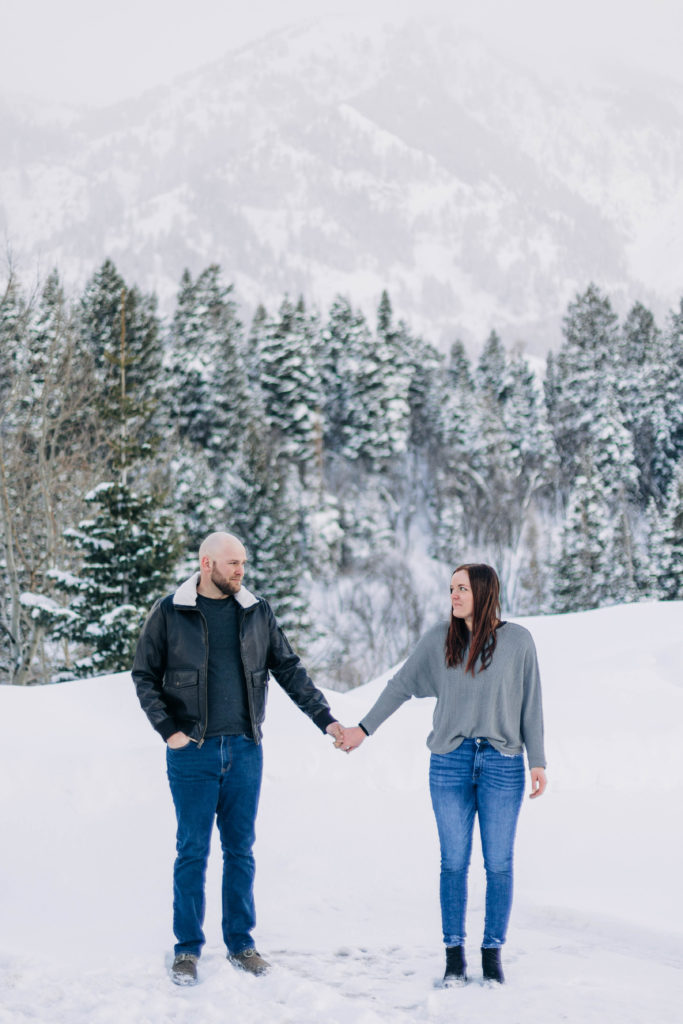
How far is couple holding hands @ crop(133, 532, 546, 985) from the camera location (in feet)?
15.3

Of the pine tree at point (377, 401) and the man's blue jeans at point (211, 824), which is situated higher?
the pine tree at point (377, 401)

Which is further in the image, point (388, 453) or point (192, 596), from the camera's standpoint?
point (388, 453)

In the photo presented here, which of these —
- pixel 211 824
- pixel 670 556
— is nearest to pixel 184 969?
pixel 211 824

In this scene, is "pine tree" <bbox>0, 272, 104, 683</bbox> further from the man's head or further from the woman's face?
the woman's face

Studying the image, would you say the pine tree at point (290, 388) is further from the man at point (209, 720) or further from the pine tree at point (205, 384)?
the man at point (209, 720)

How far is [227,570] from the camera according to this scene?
4.89 meters

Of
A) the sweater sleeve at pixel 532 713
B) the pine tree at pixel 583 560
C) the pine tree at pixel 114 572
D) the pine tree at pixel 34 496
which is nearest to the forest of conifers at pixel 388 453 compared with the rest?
the pine tree at pixel 583 560

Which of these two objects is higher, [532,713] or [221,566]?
[221,566]

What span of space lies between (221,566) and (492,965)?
88.2 inches

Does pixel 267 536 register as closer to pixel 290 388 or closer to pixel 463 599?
pixel 290 388

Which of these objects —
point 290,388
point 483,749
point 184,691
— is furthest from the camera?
point 290,388

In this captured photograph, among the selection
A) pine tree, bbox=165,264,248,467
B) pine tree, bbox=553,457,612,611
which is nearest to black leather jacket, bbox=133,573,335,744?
pine tree, bbox=553,457,612,611

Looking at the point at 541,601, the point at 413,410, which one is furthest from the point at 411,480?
the point at 541,601

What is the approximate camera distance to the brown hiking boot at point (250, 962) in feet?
15.8
